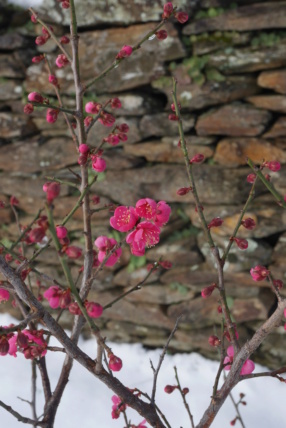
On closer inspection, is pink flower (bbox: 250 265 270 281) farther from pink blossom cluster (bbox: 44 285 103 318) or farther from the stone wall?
the stone wall

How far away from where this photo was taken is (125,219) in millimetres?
709

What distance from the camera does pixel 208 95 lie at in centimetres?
203

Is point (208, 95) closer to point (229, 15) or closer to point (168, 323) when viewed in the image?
point (229, 15)

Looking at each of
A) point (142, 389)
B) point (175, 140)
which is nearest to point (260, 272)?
point (175, 140)

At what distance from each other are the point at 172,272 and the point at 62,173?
74cm

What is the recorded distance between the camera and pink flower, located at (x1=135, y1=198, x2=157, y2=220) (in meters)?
0.69

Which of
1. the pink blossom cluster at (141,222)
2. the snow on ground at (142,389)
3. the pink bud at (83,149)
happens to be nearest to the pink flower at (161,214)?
the pink blossom cluster at (141,222)

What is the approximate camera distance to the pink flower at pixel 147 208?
693 millimetres

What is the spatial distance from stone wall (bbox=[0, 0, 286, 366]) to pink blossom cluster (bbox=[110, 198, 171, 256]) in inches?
55.1

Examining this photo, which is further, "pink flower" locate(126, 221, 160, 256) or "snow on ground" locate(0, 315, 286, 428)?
"snow on ground" locate(0, 315, 286, 428)

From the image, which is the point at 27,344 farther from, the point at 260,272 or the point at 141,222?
the point at 260,272

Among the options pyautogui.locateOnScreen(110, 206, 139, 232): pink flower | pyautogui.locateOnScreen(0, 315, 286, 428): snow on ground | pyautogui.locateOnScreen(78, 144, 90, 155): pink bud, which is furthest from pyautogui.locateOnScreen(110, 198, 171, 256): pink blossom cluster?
pyautogui.locateOnScreen(0, 315, 286, 428): snow on ground

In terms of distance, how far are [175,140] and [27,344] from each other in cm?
167

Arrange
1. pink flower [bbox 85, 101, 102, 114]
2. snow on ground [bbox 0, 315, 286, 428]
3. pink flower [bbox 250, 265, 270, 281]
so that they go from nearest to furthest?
pink flower [bbox 250, 265, 270, 281]
pink flower [bbox 85, 101, 102, 114]
snow on ground [bbox 0, 315, 286, 428]
